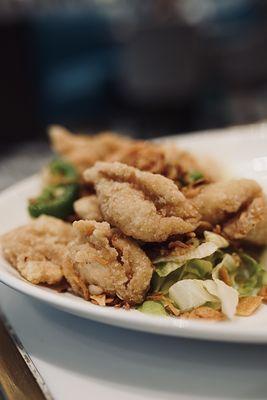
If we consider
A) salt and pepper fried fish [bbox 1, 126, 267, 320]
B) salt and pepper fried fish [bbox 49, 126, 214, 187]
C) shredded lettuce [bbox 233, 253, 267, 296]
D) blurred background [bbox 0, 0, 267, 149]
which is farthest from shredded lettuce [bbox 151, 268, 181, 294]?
blurred background [bbox 0, 0, 267, 149]

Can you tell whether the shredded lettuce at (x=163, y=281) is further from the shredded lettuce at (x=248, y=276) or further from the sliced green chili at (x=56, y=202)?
the sliced green chili at (x=56, y=202)

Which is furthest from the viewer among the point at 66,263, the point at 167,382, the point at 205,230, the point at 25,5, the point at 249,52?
the point at 25,5

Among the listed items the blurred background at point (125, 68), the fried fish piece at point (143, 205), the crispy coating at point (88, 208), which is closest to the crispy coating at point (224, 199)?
the fried fish piece at point (143, 205)

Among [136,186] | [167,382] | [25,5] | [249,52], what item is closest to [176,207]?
[136,186]

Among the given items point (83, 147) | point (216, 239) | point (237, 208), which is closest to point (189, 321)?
point (216, 239)

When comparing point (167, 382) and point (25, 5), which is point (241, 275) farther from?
point (25, 5)

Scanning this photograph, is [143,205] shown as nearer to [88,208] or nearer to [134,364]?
[88,208]
